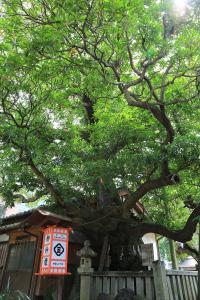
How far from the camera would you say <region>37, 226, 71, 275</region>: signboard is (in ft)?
23.6

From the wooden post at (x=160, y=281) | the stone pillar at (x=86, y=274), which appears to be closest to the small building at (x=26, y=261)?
the stone pillar at (x=86, y=274)

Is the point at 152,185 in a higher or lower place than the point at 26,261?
higher

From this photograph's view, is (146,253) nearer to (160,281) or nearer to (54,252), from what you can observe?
(160,281)

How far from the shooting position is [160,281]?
759 cm

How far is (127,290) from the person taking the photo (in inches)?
310

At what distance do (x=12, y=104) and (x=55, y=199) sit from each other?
12.0 ft

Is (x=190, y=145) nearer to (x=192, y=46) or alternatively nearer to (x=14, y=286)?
(x=192, y=46)

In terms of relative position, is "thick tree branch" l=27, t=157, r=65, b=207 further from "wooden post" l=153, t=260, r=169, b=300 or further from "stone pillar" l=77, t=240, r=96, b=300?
"wooden post" l=153, t=260, r=169, b=300

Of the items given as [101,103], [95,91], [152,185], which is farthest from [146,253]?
[95,91]

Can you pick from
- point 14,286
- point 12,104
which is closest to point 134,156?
point 12,104

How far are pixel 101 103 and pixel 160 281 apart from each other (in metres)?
6.15

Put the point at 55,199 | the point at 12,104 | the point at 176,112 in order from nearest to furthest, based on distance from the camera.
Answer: the point at 12,104 → the point at 176,112 → the point at 55,199

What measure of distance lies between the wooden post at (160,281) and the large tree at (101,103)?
2284 mm

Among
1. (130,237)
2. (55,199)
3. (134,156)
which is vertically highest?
(134,156)
